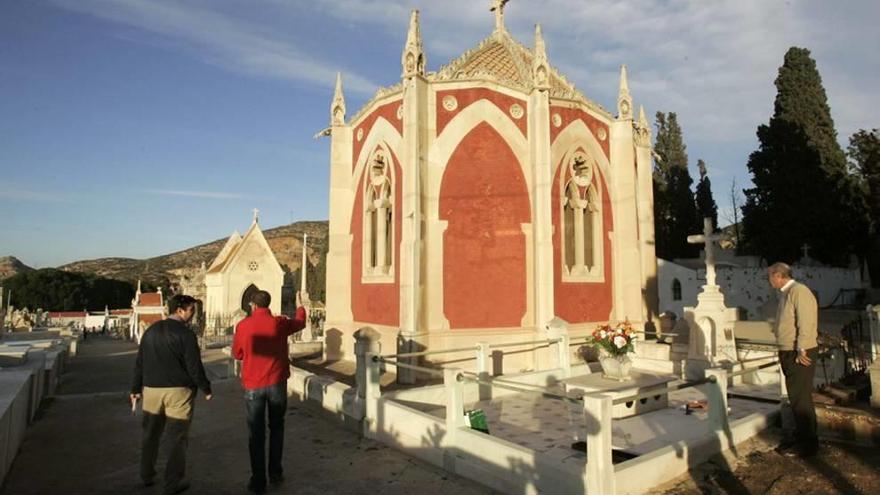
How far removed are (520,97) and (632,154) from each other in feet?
15.5

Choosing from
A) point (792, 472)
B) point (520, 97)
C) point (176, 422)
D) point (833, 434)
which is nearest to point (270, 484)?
point (176, 422)

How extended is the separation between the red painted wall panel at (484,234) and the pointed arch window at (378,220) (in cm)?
204

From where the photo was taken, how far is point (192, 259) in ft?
394

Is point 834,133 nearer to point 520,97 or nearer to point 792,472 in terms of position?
point 520,97

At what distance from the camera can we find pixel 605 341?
1018 cm

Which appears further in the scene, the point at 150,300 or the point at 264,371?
the point at 150,300

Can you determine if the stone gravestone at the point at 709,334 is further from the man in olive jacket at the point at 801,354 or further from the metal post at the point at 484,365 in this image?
the man in olive jacket at the point at 801,354

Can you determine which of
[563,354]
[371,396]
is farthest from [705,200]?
[371,396]

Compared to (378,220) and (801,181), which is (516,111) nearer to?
(378,220)

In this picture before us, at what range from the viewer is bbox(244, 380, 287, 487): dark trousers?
5363mm

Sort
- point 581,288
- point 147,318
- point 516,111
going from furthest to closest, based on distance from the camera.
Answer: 1. point 147,318
2. point 581,288
3. point 516,111

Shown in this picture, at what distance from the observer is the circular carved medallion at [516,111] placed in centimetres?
1542

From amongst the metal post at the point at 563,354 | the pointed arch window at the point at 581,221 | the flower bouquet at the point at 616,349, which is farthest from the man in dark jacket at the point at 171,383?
the pointed arch window at the point at 581,221

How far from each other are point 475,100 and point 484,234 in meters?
4.09
